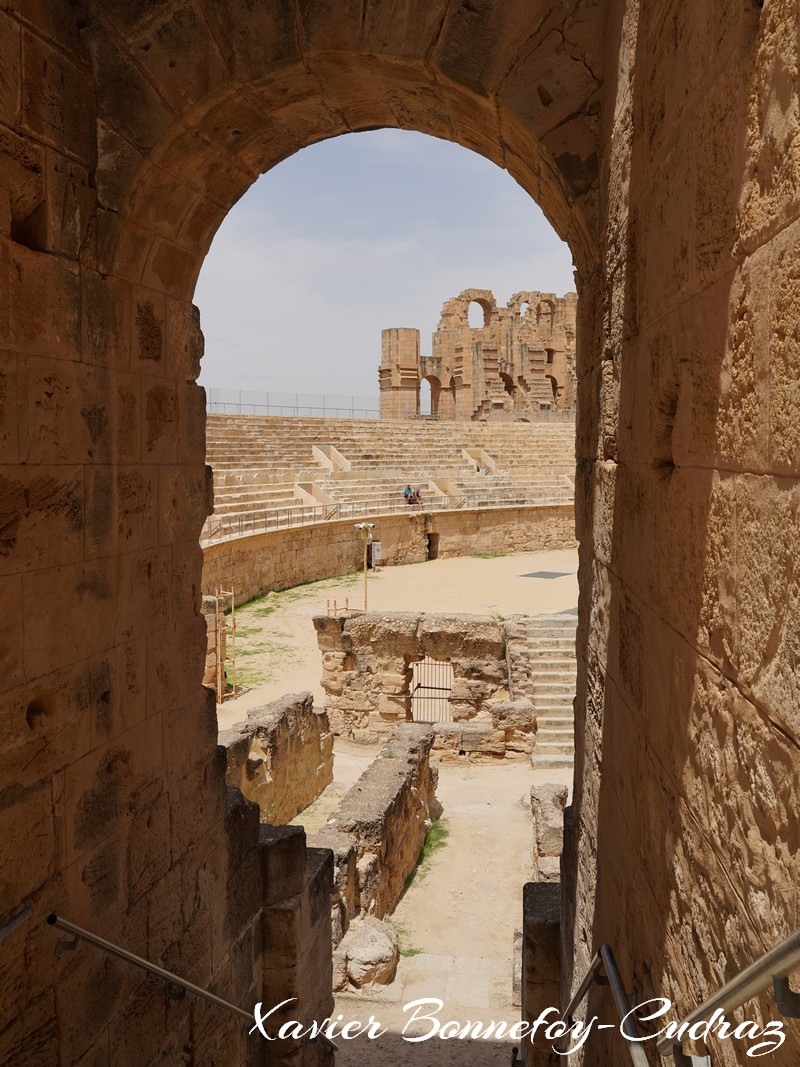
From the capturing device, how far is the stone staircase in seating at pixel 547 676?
11.8 meters

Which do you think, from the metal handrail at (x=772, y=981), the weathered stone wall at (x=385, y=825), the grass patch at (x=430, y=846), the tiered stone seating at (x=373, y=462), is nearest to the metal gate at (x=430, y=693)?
the weathered stone wall at (x=385, y=825)

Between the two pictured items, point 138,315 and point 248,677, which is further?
point 248,677

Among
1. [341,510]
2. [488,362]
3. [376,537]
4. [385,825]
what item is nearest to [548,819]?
[385,825]

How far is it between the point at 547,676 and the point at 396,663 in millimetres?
2483

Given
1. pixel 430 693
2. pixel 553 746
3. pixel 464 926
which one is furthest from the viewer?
pixel 430 693

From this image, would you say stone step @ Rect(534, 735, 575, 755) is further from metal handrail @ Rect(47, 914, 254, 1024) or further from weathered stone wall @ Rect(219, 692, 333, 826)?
metal handrail @ Rect(47, 914, 254, 1024)

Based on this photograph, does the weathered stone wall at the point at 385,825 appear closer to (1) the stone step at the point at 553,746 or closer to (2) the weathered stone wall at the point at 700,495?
(1) the stone step at the point at 553,746

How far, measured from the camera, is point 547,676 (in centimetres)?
1317

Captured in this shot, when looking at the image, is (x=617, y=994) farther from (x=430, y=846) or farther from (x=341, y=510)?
(x=341, y=510)

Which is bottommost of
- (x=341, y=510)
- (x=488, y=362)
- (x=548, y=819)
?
(x=548, y=819)

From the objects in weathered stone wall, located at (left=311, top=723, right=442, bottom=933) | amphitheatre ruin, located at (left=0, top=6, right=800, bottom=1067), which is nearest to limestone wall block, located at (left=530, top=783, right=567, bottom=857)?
weathered stone wall, located at (left=311, top=723, right=442, bottom=933)

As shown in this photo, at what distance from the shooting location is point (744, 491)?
1.50 metres

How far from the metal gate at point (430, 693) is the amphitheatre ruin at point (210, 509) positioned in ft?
24.9

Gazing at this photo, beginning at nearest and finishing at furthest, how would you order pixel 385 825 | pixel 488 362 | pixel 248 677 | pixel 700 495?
pixel 700 495 → pixel 385 825 → pixel 248 677 → pixel 488 362
